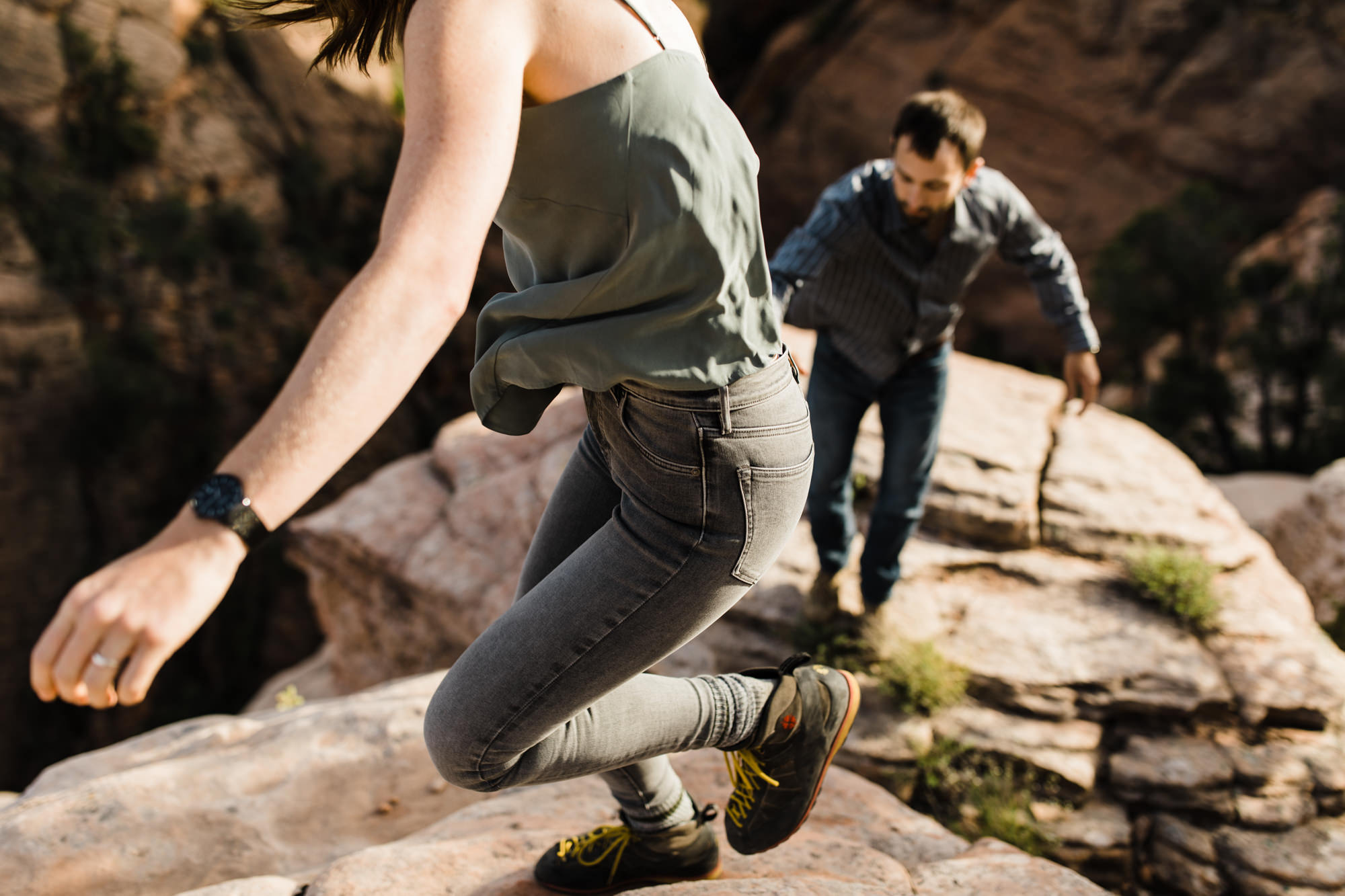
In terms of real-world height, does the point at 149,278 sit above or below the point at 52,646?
below

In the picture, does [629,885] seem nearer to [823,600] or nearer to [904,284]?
[823,600]

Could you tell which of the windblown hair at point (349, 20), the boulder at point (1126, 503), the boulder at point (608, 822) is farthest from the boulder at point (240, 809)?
the boulder at point (1126, 503)

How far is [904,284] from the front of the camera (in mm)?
2676

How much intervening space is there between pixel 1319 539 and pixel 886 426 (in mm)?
3951

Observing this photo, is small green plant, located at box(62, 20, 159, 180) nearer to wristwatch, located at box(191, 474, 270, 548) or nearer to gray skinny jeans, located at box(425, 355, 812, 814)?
gray skinny jeans, located at box(425, 355, 812, 814)

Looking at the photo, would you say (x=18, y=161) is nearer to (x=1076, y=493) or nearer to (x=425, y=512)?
(x=425, y=512)

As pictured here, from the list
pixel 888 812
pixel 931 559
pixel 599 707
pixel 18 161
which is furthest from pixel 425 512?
pixel 18 161

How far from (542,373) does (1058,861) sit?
2450 mm

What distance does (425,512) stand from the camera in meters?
4.80

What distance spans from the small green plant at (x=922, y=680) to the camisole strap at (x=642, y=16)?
8.16 feet

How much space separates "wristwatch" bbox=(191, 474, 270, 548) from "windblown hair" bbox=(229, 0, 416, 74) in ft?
1.88

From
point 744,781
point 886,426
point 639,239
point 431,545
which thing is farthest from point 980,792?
point 431,545

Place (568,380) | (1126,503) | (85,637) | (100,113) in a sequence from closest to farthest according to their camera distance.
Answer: (85,637) < (568,380) < (1126,503) < (100,113)

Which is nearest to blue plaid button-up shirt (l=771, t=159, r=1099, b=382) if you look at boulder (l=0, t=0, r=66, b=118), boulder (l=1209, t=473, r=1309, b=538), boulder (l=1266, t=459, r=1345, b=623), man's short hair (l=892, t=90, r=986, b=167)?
man's short hair (l=892, t=90, r=986, b=167)
